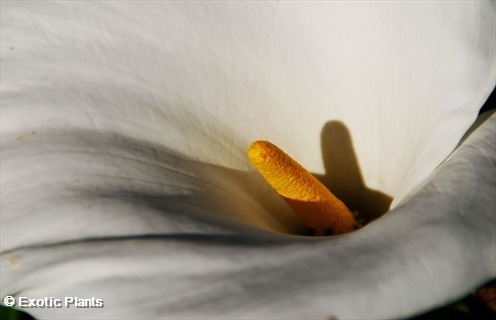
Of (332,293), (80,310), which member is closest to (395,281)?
(332,293)

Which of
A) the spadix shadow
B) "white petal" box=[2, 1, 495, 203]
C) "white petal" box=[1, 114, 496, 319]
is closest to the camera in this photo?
"white petal" box=[1, 114, 496, 319]

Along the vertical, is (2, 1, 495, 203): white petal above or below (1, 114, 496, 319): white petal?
above

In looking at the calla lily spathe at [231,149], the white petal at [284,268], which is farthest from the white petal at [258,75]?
the white petal at [284,268]

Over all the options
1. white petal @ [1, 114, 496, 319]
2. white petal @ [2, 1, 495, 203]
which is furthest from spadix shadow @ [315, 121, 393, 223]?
white petal @ [1, 114, 496, 319]

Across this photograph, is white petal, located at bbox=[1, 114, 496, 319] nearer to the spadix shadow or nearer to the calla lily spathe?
the calla lily spathe

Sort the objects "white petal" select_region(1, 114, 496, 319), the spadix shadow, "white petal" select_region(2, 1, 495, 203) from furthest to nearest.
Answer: the spadix shadow, "white petal" select_region(2, 1, 495, 203), "white petal" select_region(1, 114, 496, 319)

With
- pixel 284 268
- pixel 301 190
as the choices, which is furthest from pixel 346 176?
pixel 284 268

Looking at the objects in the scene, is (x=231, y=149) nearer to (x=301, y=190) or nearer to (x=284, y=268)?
(x=301, y=190)
